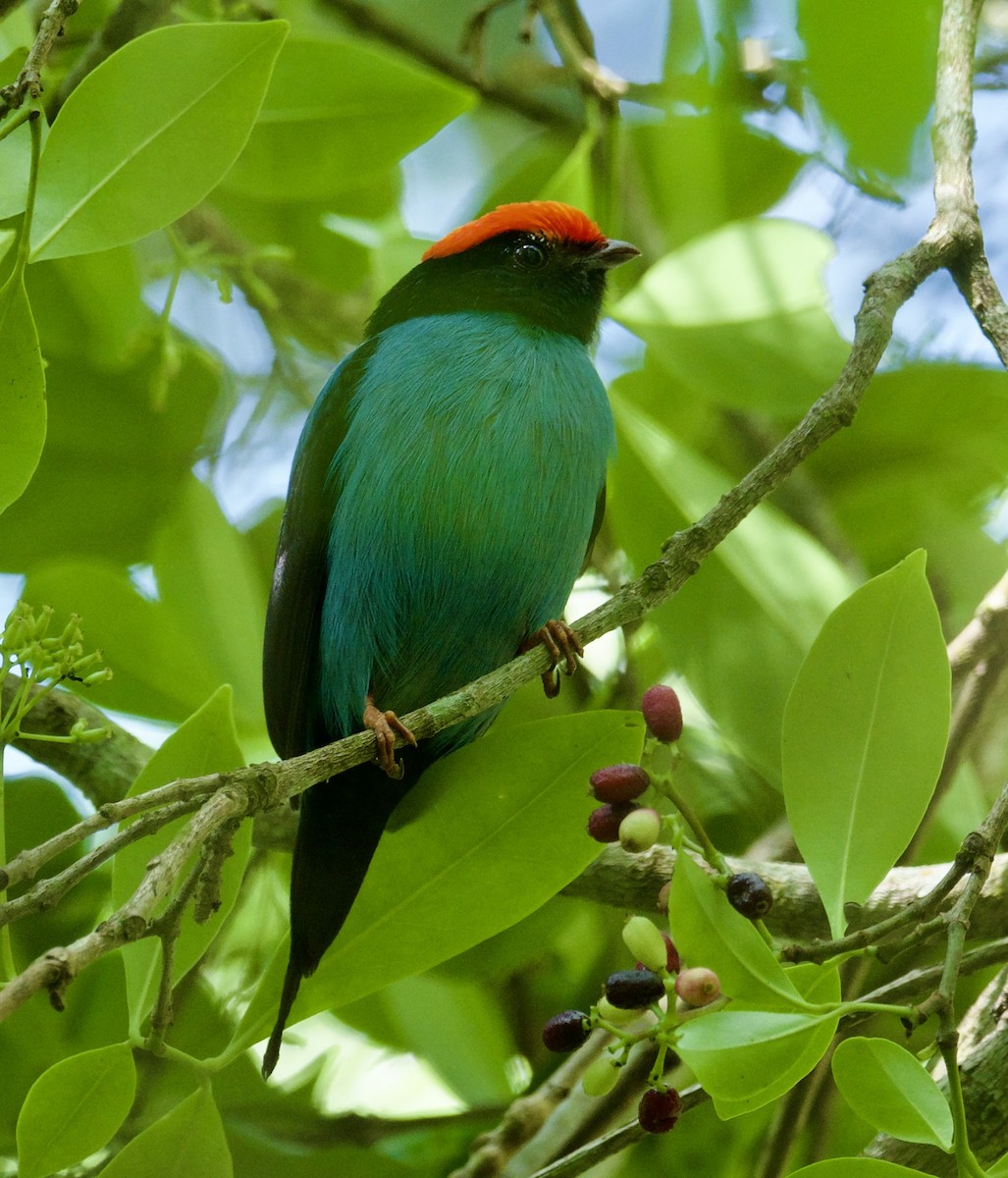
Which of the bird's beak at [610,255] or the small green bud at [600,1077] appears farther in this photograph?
the bird's beak at [610,255]

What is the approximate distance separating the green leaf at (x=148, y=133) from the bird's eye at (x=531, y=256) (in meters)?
1.41

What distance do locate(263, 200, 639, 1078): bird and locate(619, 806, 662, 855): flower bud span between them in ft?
2.92

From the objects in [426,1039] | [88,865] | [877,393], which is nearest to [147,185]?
[88,865]

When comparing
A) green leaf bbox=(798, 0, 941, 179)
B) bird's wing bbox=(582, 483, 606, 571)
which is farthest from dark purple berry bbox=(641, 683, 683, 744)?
green leaf bbox=(798, 0, 941, 179)

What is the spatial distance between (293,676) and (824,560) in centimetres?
128

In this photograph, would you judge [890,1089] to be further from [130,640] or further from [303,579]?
[130,640]

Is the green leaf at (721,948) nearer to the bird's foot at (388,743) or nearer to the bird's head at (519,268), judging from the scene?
the bird's foot at (388,743)

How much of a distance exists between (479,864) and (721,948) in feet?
2.41

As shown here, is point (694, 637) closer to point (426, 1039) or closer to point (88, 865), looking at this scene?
point (426, 1039)

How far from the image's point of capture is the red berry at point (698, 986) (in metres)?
1.73

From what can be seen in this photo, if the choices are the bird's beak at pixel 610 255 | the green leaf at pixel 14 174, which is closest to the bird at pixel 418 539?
the bird's beak at pixel 610 255

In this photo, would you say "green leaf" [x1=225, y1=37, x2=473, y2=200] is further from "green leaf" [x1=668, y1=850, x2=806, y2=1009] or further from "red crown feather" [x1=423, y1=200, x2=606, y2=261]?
"green leaf" [x1=668, y1=850, x2=806, y2=1009]

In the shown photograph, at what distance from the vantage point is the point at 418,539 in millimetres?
2922

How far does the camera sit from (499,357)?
314cm
